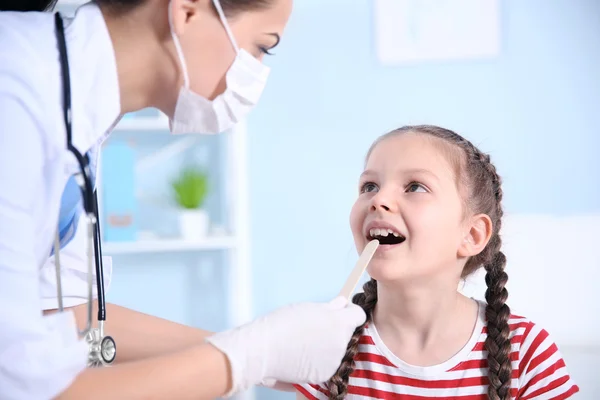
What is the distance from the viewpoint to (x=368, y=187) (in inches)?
60.1

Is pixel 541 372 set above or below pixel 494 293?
below

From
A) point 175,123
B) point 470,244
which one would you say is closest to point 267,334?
point 175,123

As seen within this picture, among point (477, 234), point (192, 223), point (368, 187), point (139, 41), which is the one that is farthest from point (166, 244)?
point (139, 41)

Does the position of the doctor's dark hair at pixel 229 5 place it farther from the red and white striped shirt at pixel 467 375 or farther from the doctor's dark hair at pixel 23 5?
the red and white striped shirt at pixel 467 375

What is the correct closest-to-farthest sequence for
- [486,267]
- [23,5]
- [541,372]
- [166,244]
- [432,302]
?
[23,5] → [541,372] → [432,302] → [486,267] → [166,244]

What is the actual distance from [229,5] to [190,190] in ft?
5.26

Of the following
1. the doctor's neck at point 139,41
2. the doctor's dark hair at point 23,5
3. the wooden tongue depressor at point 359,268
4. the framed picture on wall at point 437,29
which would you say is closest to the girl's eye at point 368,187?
the wooden tongue depressor at point 359,268

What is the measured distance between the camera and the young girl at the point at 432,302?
1.41m

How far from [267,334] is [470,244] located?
693 millimetres

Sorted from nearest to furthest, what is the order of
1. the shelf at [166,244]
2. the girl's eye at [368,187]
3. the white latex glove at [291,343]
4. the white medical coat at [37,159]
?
the white medical coat at [37,159], the white latex glove at [291,343], the girl's eye at [368,187], the shelf at [166,244]

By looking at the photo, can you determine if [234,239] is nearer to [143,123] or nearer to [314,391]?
[143,123]

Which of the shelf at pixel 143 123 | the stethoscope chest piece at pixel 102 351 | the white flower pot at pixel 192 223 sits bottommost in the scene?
the stethoscope chest piece at pixel 102 351

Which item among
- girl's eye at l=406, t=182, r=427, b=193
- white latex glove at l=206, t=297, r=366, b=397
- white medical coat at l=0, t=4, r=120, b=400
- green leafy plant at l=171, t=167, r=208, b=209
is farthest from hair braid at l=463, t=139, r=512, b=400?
green leafy plant at l=171, t=167, r=208, b=209

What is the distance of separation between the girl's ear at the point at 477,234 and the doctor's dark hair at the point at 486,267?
0.02 metres
